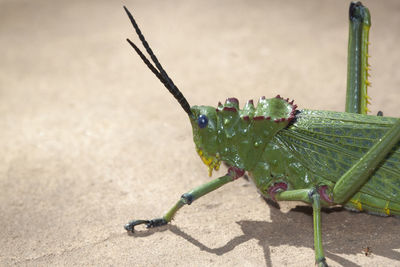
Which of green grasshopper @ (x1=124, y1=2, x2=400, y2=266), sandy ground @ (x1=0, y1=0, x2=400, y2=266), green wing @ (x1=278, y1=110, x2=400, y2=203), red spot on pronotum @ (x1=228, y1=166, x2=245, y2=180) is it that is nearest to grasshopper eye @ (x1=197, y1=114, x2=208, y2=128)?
green grasshopper @ (x1=124, y1=2, x2=400, y2=266)

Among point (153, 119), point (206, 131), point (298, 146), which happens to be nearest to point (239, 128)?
point (206, 131)

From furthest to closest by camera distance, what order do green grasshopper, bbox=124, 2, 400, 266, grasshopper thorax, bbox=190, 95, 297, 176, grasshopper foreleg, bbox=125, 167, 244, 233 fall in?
grasshopper foreleg, bbox=125, 167, 244, 233 → grasshopper thorax, bbox=190, 95, 297, 176 → green grasshopper, bbox=124, 2, 400, 266

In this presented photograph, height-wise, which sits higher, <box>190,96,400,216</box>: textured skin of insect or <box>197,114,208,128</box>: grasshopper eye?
<box>197,114,208,128</box>: grasshopper eye

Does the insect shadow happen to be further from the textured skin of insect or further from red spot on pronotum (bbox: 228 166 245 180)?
red spot on pronotum (bbox: 228 166 245 180)

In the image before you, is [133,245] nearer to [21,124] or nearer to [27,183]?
[27,183]

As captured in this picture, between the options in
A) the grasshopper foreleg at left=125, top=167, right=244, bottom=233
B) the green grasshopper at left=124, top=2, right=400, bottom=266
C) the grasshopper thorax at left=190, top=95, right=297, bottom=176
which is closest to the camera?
the green grasshopper at left=124, top=2, right=400, bottom=266

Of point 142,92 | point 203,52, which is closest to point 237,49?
point 203,52

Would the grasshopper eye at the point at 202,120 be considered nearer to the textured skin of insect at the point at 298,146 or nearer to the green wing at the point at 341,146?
the textured skin of insect at the point at 298,146

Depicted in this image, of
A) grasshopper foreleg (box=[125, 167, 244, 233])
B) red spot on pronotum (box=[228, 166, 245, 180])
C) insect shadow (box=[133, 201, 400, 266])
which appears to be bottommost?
insect shadow (box=[133, 201, 400, 266])
